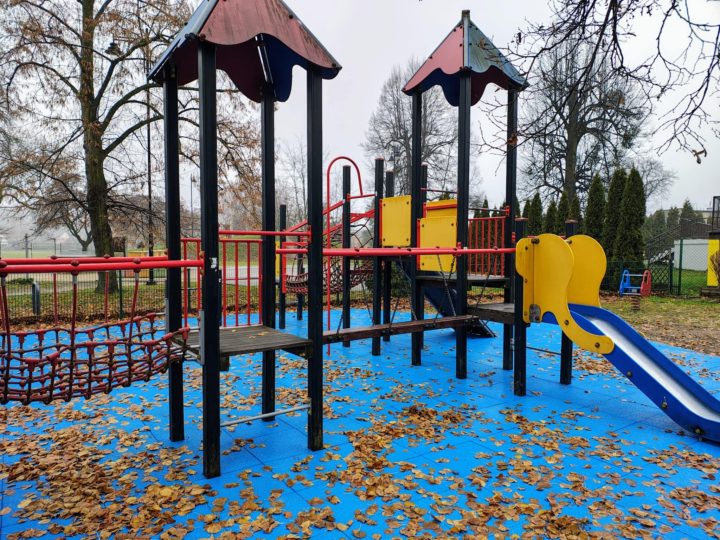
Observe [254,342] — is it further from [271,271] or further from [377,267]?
[377,267]

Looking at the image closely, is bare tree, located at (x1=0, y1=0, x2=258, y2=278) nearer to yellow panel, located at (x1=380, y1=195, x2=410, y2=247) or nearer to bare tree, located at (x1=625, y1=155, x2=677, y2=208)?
yellow panel, located at (x1=380, y1=195, x2=410, y2=247)

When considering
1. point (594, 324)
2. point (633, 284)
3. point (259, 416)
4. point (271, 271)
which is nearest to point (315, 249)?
point (271, 271)

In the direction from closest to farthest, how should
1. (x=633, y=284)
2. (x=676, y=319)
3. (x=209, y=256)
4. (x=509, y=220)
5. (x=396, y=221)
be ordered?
(x=209, y=256) → (x=509, y=220) → (x=396, y=221) → (x=676, y=319) → (x=633, y=284)

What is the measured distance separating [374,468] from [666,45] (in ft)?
→ 12.0

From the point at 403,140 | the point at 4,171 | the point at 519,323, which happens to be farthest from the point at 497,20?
the point at 403,140

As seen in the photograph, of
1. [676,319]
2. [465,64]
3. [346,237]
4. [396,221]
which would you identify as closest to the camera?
[465,64]

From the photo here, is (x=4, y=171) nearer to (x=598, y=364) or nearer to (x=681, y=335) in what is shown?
(x=598, y=364)

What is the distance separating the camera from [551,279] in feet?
15.9

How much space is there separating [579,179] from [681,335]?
15578mm

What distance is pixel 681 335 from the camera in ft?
27.9

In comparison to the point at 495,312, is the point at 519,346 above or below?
below

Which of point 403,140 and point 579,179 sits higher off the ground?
point 403,140

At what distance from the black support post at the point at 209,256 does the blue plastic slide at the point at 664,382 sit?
11.2 ft

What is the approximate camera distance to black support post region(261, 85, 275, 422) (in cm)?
397
